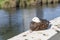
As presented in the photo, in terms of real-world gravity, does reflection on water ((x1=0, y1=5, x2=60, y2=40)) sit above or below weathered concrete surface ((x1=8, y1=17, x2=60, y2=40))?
below

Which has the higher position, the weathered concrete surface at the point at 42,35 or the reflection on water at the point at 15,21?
the weathered concrete surface at the point at 42,35

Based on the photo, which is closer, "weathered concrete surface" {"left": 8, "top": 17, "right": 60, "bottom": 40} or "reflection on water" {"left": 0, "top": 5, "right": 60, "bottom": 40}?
"weathered concrete surface" {"left": 8, "top": 17, "right": 60, "bottom": 40}

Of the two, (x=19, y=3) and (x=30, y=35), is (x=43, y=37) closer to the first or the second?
→ (x=30, y=35)

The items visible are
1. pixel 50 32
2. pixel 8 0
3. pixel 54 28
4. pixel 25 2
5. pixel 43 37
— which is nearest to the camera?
pixel 43 37

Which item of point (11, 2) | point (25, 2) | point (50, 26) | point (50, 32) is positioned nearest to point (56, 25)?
point (50, 26)

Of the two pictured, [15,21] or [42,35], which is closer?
[42,35]

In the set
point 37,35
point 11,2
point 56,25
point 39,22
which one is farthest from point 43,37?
point 11,2

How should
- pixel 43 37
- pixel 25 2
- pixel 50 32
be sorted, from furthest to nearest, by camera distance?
pixel 25 2
pixel 50 32
pixel 43 37

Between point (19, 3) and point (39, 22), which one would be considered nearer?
point (39, 22)

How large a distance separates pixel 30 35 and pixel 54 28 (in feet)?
2.44

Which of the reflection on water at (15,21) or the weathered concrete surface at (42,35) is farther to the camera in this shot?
the reflection on water at (15,21)

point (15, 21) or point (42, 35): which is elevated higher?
point (42, 35)

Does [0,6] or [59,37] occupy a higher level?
[59,37]

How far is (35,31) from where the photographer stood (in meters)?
4.61
